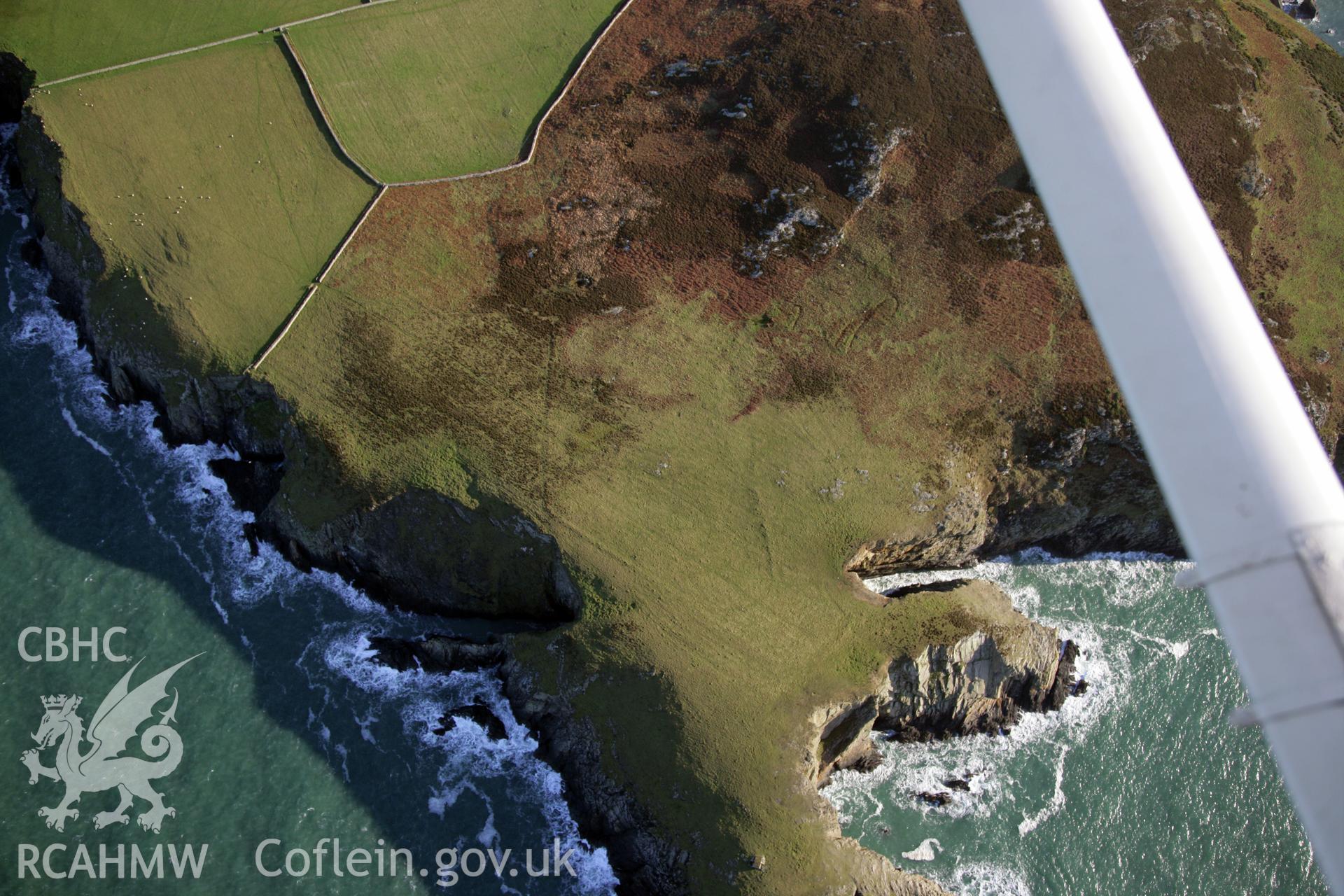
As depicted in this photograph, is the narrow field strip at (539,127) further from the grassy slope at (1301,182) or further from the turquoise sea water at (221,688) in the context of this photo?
the grassy slope at (1301,182)

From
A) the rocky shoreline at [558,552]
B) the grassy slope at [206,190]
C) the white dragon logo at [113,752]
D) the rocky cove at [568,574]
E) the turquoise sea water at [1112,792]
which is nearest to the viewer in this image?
the white dragon logo at [113,752]

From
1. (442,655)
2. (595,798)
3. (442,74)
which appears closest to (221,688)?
(442,655)

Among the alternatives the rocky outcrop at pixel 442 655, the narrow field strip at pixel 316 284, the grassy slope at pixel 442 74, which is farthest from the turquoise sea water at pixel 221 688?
the grassy slope at pixel 442 74

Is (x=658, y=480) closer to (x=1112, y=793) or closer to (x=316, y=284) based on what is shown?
(x=316, y=284)

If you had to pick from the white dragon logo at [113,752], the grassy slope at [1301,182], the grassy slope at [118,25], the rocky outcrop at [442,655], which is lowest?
the white dragon logo at [113,752]

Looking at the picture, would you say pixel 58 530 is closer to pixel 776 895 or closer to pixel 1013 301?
pixel 776 895

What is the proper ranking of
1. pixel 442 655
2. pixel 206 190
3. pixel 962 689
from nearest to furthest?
1. pixel 962 689
2. pixel 442 655
3. pixel 206 190
